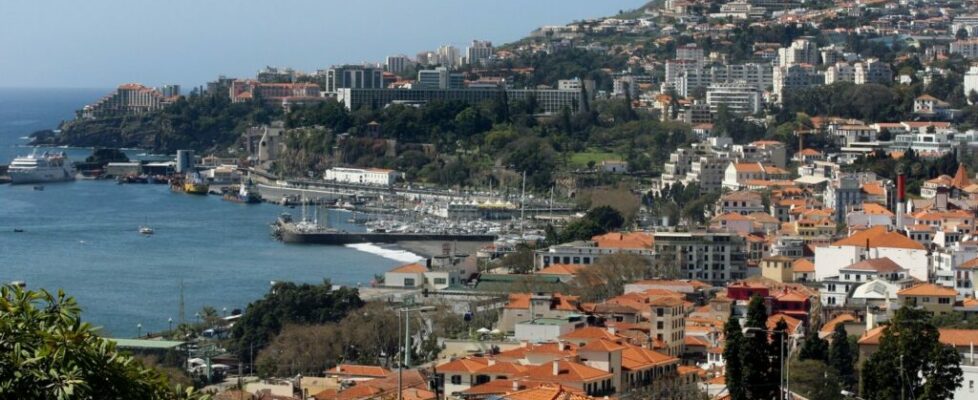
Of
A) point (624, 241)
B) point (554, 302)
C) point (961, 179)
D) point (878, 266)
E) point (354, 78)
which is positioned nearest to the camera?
point (554, 302)

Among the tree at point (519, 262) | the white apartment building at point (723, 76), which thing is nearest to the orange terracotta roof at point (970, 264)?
the tree at point (519, 262)

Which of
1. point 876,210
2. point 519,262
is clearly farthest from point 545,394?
point 876,210

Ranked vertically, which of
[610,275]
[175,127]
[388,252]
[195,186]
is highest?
[610,275]

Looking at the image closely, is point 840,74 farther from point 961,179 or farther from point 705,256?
point 705,256

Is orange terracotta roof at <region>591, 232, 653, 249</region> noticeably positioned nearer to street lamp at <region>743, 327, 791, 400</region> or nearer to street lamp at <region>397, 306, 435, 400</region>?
street lamp at <region>397, 306, 435, 400</region>

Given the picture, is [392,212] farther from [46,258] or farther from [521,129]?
[46,258]

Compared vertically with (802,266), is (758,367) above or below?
above
